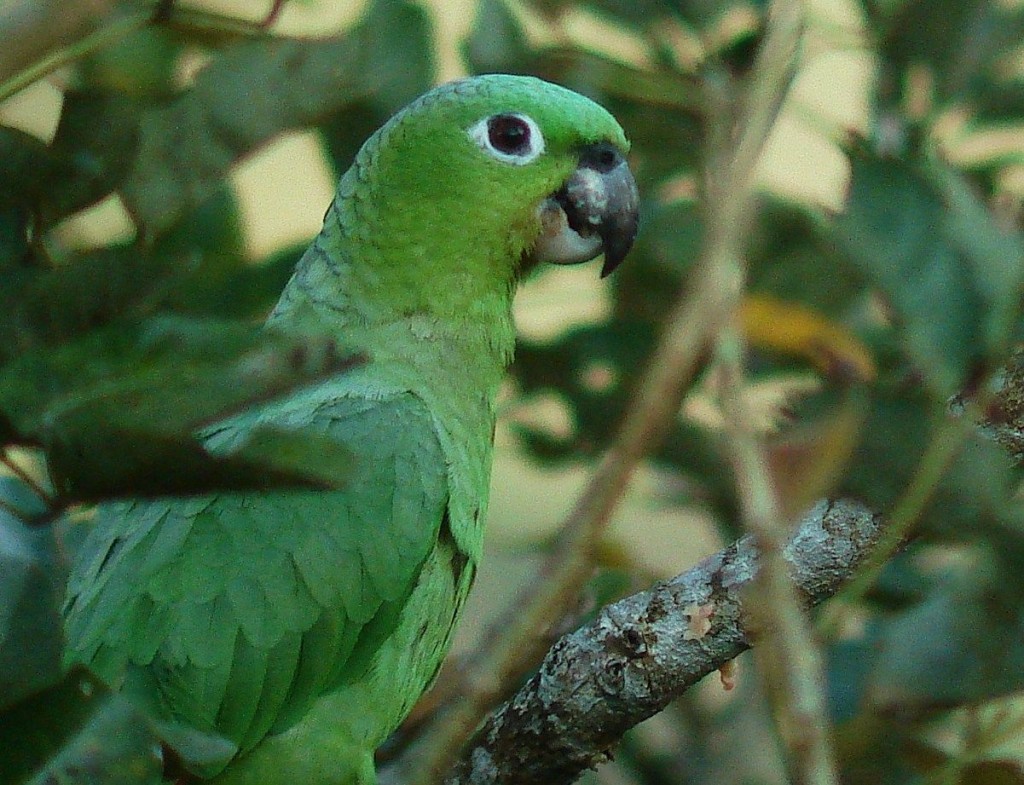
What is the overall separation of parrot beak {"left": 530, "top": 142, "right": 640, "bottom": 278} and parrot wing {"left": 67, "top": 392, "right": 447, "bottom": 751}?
331mm

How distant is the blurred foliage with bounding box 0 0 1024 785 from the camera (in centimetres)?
65

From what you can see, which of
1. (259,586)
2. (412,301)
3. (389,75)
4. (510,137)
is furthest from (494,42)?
(259,586)

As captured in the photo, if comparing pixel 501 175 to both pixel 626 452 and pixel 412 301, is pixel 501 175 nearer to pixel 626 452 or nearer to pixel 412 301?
pixel 412 301

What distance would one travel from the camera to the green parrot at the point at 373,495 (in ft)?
3.83

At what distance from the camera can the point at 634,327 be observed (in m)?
1.84

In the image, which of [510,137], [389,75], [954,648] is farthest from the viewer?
[389,75]

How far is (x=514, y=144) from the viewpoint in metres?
1.43

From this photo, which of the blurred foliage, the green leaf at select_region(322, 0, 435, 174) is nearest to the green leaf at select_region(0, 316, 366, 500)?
the blurred foliage

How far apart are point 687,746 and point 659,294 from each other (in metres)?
0.74

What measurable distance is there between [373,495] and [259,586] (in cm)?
15

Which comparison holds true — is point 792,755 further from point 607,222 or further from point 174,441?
point 607,222

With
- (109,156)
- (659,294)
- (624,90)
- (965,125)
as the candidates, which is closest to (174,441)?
(109,156)

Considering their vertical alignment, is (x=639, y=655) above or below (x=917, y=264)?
below

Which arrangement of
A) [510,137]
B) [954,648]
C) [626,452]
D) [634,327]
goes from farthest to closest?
[634,327]
[510,137]
[954,648]
[626,452]
